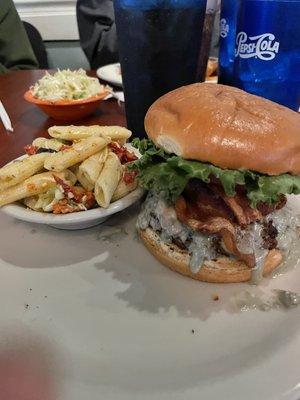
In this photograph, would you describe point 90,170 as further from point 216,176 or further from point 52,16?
point 52,16

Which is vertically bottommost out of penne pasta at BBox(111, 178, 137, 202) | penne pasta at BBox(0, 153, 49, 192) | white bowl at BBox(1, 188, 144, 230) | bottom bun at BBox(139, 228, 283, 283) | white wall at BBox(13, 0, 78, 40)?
white wall at BBox(13, 0, 78, 40)

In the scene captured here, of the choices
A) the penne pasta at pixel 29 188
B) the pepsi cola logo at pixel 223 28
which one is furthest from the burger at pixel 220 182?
the pepsi cola logo at pixel 223 28

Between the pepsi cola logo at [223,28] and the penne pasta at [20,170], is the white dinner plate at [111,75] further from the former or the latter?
the penne pasta at [20,170]

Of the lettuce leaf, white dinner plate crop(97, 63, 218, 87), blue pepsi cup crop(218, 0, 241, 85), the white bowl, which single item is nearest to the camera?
the lettuce leaf

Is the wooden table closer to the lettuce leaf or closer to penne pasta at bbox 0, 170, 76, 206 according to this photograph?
penne pasta at bbox 0, 170, 76, 206

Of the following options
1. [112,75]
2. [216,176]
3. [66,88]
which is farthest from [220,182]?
[112,75]

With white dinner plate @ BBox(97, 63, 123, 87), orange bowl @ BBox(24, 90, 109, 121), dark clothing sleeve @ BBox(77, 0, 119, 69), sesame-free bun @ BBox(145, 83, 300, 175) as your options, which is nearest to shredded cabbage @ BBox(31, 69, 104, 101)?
orange bowl @ BBox(24, 90, 109, 121)
